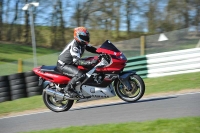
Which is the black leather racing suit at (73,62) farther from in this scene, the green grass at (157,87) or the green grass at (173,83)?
the green grass at (173,83)

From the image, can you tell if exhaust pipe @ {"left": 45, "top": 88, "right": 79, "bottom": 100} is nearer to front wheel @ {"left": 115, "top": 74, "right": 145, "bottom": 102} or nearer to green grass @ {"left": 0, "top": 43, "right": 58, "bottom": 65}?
front wheel @ {"left": 115, "top": 74, "right": 145, "bottom": 102}

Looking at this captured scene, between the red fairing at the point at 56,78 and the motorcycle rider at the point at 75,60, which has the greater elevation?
the motorcycle rider at the point at 75,60

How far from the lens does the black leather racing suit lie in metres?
7.83

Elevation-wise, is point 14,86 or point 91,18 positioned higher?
point 91,18

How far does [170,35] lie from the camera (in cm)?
1334

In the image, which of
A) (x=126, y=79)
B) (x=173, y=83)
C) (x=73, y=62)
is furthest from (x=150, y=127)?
(x=173, y=83)

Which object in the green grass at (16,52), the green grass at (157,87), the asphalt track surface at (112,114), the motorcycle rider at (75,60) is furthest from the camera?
the green grass at (16,52)

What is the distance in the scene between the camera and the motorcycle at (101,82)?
769 cm

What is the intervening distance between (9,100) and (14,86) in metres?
0.49

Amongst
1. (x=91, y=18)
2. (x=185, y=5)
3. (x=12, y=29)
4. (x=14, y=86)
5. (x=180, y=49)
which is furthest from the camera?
(x=12, y=29)

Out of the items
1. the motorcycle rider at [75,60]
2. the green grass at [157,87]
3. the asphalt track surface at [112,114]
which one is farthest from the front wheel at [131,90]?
the green grass at [157,87]

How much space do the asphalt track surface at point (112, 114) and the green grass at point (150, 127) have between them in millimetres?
567

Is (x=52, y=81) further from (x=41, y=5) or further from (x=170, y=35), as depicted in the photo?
(x=41, y=5)

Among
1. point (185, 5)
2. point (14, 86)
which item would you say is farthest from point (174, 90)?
point (185, 5)
